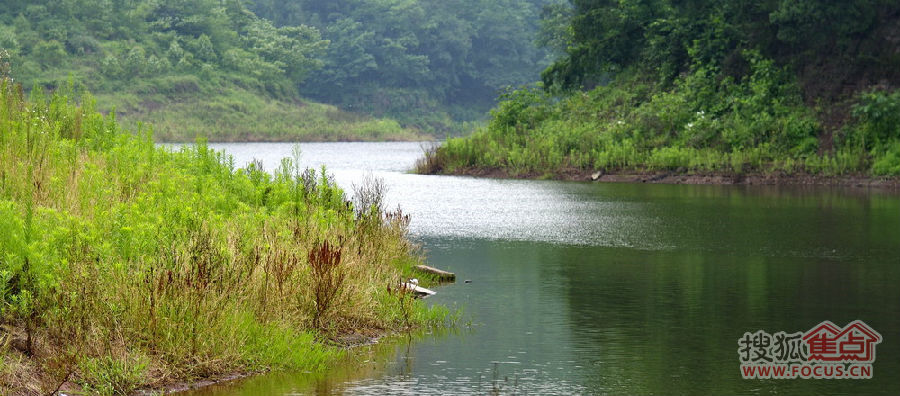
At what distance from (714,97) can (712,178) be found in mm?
5384

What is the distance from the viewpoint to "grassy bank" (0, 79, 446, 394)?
10.8m

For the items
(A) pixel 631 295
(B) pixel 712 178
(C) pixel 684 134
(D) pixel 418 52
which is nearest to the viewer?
(A) pixel 631 295

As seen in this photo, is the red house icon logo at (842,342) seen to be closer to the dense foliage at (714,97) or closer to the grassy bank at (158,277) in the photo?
the grassy bank at (158,277)

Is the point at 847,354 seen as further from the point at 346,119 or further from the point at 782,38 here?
the point at 346,119

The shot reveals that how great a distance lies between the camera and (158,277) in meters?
11.2

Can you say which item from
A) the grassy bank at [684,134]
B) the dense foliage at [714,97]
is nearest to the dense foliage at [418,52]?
the dense foliage at [714,97]

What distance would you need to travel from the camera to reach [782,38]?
139 feet

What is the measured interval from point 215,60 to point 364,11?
24.6m

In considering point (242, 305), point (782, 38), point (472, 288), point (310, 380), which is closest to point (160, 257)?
point (242, 305)

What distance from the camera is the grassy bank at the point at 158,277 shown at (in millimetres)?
10820

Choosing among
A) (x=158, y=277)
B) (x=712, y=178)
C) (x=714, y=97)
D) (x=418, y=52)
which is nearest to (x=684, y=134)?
(x=714, y=97)

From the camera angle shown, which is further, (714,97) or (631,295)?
(714,97)

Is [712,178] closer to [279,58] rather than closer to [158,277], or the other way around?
[158,277]

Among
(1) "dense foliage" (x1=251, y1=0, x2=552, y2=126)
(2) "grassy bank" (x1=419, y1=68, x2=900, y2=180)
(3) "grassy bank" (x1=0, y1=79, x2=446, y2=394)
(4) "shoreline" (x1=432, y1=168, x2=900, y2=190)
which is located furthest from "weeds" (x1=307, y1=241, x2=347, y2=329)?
(1) "dense foliage" (x1=251, y1=0, x2=552, y2=126)
